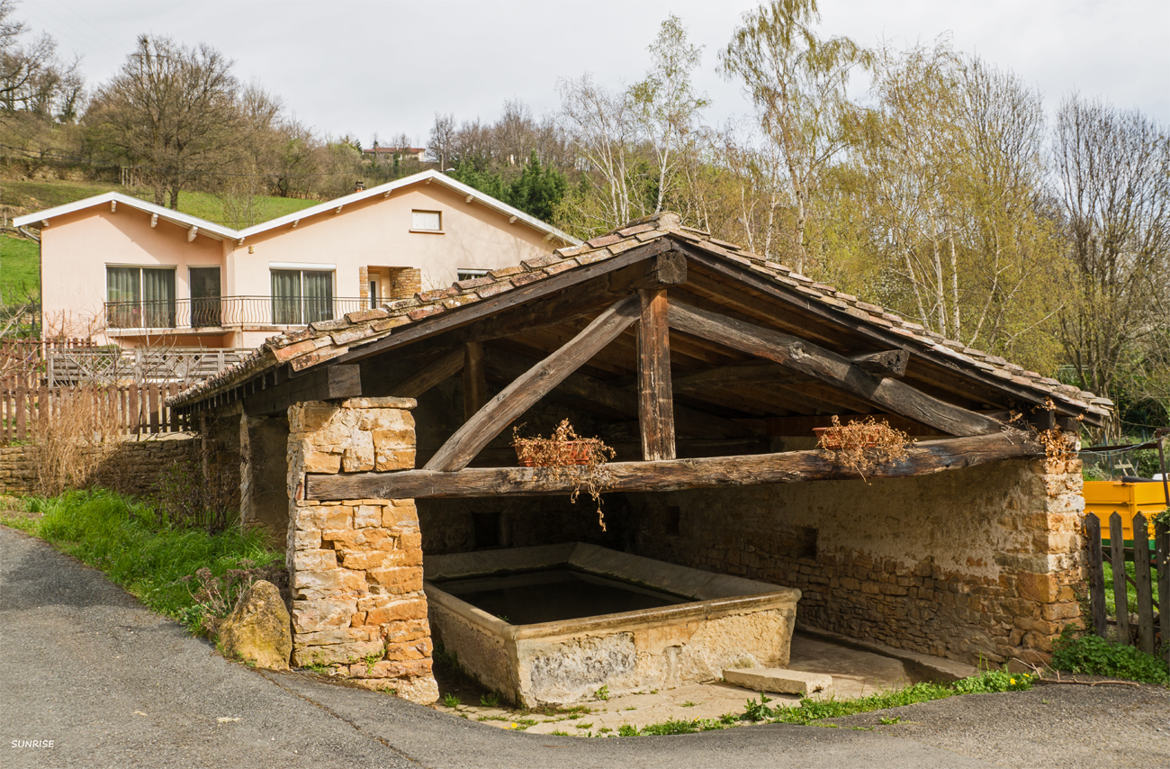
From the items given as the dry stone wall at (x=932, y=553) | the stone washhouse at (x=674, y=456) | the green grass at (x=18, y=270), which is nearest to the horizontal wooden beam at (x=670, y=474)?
the stone washhouse at (x=674, y=456)

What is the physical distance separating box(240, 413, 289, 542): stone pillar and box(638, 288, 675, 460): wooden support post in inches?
150

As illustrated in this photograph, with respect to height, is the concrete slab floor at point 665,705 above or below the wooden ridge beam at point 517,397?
below

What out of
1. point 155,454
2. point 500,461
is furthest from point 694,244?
point 155,454

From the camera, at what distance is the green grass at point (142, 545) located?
6.62m

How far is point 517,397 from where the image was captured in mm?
5602

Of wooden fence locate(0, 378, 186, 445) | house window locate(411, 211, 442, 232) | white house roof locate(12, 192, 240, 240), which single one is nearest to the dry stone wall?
wooden fence locate(0, 378, 186, 445)

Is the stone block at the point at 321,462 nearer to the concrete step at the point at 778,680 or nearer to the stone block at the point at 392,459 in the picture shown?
the stone block at the point at 392,459

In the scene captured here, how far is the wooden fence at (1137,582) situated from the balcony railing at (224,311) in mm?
16265

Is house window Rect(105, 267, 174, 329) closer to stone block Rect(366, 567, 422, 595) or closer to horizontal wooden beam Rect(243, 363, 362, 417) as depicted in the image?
horizontal wooden beam Rect(243, 363, 362, 417)

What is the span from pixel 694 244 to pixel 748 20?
15.2 m

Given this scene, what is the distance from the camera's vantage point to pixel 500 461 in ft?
29.6

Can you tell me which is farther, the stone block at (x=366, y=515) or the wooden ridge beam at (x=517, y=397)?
the wooden ridge beam at (x=517, y=397)

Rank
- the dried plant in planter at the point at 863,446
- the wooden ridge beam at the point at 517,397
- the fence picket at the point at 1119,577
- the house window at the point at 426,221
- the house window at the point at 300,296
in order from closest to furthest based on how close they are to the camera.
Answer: the wooden ridge beam at the point at 517,397, the dried plant in planter at the point at 863,446, the fence picket at the point at 1119,577, the house window at the point at 300,296, the house window at the point at 426,221

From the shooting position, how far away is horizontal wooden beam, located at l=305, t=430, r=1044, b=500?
17.7ft
